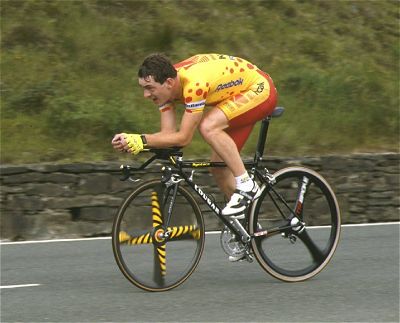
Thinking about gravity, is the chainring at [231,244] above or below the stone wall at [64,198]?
above

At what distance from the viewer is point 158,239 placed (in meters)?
6.36

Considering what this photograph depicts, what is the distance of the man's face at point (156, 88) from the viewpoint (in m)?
6.08

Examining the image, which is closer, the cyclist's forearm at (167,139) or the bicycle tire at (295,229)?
the cyclist's forearm at (167,139)

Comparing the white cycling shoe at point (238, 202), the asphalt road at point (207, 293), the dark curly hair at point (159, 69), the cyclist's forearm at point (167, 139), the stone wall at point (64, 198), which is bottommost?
the stone wall at point (64, 198)

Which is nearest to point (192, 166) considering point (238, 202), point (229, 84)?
point (238, 202)

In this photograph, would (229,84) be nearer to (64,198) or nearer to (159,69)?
(159,69)

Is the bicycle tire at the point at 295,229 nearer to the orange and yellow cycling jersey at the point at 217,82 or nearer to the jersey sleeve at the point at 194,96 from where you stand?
the orange and yellow cycling jersey at the point at 217,82

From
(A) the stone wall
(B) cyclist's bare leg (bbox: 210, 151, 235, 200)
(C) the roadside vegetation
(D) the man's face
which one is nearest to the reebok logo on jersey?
(D) the man's face

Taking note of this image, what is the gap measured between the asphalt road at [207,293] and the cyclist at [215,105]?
2.21 feet

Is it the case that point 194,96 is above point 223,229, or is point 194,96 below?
above

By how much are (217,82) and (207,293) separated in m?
1.56

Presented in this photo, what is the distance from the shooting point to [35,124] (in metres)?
11.3

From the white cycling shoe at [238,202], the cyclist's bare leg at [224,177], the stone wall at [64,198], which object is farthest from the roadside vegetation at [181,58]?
the white cycling shoe at [238,202]

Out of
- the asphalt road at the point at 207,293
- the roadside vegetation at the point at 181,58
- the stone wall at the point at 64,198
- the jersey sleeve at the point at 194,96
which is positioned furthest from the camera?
the roadside vegetation at the point at 181,58
